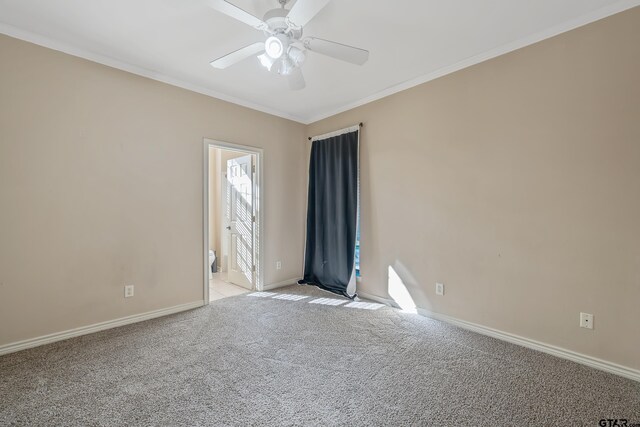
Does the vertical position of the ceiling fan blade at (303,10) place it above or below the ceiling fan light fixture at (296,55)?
above

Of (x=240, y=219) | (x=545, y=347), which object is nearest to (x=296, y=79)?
(x=240, y=219)

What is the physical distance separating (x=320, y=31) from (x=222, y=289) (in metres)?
3.56

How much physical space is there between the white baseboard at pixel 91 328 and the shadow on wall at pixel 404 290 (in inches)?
92.6

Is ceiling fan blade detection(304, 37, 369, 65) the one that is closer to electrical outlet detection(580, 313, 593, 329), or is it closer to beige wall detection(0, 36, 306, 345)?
beige wall detection(0, 36, 306, 345)

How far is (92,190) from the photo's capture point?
2.60m

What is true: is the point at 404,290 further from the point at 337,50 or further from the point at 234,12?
the point at 234,12

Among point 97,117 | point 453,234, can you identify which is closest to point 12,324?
point 97,117

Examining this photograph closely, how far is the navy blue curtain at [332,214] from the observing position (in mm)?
3719

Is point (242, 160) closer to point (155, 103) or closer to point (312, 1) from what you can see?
point (155, 103)

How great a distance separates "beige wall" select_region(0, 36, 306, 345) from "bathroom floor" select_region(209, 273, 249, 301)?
1.70 ft

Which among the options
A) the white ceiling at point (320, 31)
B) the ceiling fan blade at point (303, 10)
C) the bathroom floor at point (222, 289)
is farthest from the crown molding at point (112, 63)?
the bathroom floor at point (222, 289)

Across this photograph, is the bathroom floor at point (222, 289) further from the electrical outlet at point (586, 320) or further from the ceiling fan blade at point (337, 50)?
the electrical outlet at point (586, 320)

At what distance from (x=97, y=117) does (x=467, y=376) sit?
3.85 metres

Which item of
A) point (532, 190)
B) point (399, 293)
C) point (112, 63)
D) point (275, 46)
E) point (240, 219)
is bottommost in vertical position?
point (399, 293)
